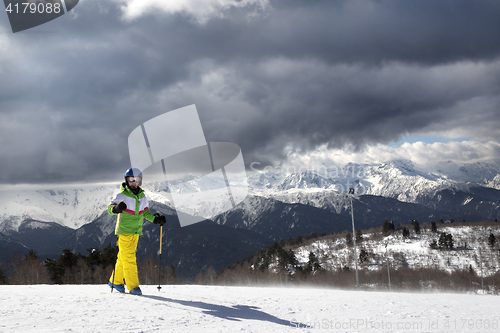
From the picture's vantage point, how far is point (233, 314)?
303 inches

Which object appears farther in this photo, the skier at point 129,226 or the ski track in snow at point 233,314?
the skier at point 129,226

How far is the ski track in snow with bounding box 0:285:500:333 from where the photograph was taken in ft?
21.2

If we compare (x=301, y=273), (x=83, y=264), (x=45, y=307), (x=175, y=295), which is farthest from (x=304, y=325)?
(x=301, y=273)

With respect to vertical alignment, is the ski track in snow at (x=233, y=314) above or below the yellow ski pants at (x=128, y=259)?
below

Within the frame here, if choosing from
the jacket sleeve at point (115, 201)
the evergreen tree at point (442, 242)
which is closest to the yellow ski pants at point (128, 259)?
the jacket sleeve at point (115, 201)

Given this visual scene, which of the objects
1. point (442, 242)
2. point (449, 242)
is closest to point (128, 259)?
point (442, 242)

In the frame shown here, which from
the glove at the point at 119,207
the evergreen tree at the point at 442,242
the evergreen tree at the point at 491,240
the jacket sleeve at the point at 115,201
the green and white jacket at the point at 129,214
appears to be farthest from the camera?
the evergreen tree at the point at 442,242

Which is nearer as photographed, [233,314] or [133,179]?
[233,314]

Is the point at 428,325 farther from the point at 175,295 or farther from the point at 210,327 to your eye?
the point at 175,295

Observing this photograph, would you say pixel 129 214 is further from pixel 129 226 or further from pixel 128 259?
pixel 128 259

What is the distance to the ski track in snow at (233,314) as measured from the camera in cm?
646

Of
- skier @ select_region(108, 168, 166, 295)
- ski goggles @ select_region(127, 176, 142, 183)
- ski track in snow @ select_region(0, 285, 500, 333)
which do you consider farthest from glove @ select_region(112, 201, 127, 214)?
ski track in snow @ select_region(0, 285, 500, 333)

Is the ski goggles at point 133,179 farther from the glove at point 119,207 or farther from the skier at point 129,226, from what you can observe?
the glove at point 119,207

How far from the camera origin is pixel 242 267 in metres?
152
